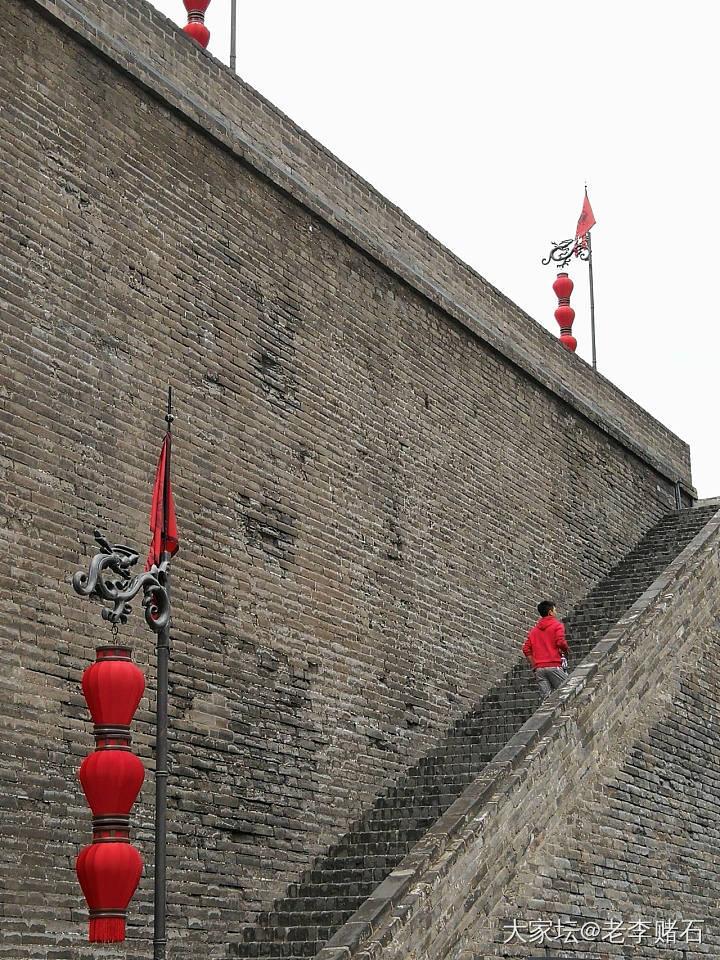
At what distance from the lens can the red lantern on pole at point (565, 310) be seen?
728 inches

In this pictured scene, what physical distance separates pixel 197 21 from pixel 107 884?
7.86 metres

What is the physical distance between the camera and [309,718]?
1041 centimetres

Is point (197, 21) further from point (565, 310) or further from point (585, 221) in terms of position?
point (585, 221)

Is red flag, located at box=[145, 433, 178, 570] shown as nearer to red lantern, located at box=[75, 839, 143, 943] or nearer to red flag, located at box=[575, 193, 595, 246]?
red lantern, located at box=[75, 839, 143, 943]

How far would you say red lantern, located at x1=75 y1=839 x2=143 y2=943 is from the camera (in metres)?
6.19

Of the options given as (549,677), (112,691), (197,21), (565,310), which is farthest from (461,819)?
(565,310)

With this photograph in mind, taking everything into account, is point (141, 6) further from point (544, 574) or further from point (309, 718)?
point (544, 574)

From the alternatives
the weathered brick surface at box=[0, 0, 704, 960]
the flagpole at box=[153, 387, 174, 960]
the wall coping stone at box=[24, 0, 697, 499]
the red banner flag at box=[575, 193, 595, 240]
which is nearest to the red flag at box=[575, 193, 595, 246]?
the red banner flag at box=[575, 193, 595, 240]

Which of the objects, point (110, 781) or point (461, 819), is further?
point (461, 819)

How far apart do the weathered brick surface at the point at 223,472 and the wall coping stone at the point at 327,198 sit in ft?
0.13

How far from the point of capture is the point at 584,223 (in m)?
20.1

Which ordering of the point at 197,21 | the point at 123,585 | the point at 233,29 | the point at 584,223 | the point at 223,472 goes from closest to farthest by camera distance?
the point at 123,585 < the point at 223,472 < the point at 197,21 < the point at 233,29 < the point at 584,223

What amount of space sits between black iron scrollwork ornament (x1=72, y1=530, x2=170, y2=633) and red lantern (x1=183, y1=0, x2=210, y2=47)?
6.22 metres

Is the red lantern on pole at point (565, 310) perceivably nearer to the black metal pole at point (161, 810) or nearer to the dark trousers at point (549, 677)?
the dark trousers at point (549, 677)
